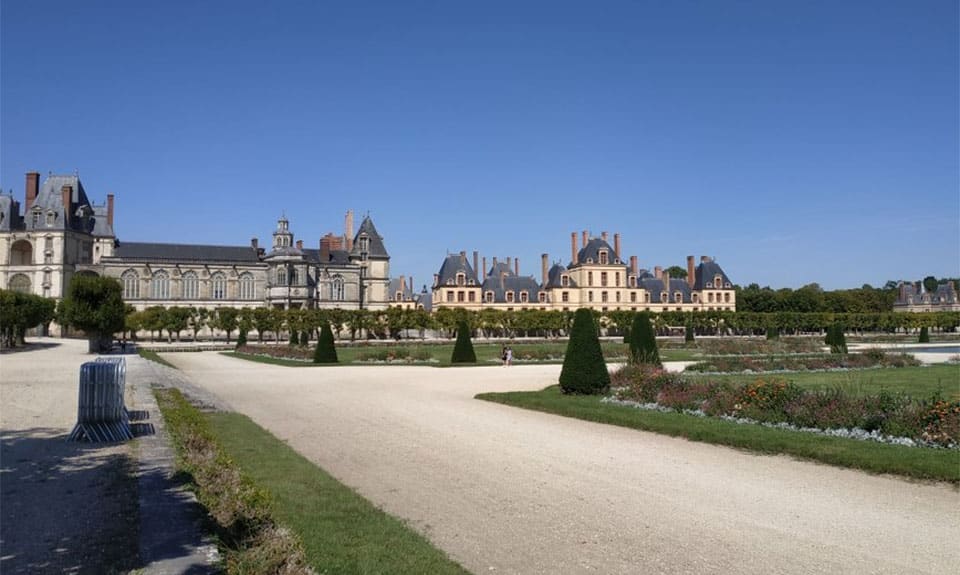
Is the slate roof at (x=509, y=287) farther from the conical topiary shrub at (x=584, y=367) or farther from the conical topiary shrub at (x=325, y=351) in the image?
the conical topiary shrub at (x=584, y=367)

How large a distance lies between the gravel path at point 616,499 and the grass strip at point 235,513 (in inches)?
48.8

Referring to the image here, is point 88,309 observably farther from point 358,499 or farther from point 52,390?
point 358,499

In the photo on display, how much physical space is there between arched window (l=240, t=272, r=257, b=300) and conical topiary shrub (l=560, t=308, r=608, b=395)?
5762cm

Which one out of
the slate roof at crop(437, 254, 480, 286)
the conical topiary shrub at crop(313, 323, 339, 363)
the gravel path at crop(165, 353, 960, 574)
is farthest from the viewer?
the slate roof at crop(437, 254, 480, 286)

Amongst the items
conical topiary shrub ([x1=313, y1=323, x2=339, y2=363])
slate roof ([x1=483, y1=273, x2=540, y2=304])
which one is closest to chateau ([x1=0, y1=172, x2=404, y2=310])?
slate roof ([x1=483, y1=273, x2=540, y2=304])

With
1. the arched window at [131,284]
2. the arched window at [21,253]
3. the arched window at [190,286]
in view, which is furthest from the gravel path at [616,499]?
the arched window at [21,253]

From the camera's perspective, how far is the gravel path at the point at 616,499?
496 centimetres

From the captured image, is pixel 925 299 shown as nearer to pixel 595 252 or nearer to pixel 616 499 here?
pixel 595 252

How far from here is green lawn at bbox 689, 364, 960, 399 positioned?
45.5 ft

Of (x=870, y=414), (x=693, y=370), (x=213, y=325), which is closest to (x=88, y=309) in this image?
(x=213, y=325)

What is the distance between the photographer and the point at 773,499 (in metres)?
6.62

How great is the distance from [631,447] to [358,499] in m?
4.43

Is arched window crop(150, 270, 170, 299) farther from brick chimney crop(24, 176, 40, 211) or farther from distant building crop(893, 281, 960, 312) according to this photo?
distant building crop(893, 281, 960, 312)

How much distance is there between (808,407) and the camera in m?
10.6
